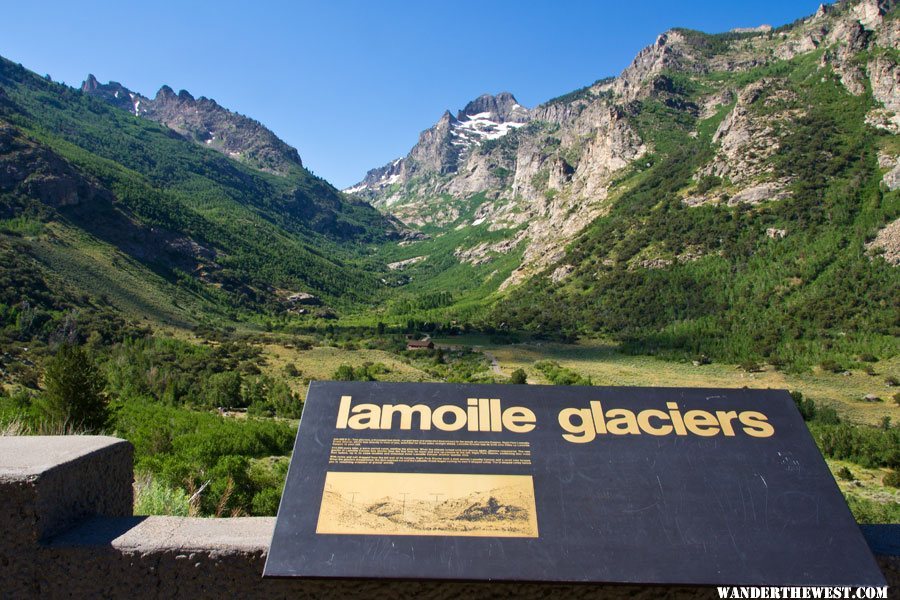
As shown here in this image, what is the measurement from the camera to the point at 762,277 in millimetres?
74125

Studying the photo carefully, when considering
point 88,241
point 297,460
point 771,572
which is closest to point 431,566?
point 297,460

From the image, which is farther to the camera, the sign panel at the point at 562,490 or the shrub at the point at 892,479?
the shrub at the point at 892,479

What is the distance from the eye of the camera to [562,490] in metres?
3.95

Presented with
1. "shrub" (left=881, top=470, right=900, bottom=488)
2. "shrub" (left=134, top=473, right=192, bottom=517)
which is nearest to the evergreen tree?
"shrub" (left=134, top=473, right=192, bottom=517)

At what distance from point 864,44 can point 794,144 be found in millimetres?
32694

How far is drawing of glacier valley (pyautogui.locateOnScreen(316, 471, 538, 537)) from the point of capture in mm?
3725

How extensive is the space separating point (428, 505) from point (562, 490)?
3.18 ft

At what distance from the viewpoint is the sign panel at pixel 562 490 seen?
355 cm

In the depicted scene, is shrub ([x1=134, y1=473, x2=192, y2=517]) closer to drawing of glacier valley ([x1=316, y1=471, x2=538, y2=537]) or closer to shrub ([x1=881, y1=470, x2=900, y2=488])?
drawing of glacier valley ([x1=316, y1=471, x2=538, y2=537])

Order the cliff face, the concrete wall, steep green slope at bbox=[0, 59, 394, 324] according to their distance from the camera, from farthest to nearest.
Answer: the cliff face → steep green slope at bbox=[0, 59, 394, 324] → the concrete wall

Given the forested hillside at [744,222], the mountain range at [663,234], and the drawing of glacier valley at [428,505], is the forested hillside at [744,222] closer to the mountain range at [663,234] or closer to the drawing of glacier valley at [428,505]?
the mountain range at [663,234]

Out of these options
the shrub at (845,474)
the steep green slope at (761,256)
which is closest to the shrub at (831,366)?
the steep green slope at (761,256)

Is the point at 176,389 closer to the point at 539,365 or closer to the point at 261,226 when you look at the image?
the point at 539,365

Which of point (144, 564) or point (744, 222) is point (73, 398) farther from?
point (744, 222)
